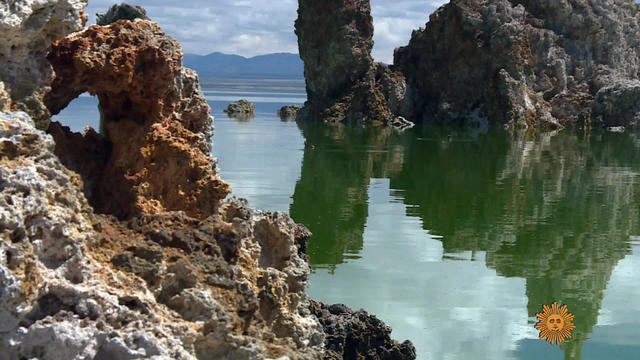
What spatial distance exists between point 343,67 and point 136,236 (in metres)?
49.7

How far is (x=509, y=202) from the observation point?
21.5 metres

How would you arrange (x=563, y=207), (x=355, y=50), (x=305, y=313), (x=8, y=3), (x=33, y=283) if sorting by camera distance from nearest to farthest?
(x=33, y=283) < (x=8, y=3) < (x=305, y=313) < (x=563, y=207) < (x=355, y=50)

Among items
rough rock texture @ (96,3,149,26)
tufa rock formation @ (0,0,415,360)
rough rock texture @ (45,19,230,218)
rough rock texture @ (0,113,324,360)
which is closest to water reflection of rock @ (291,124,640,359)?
tufa rock formation @ (0,0,415,360)

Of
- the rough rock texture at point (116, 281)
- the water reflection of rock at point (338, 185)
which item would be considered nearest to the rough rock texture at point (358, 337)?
the rough rock texture at point (116, 281)

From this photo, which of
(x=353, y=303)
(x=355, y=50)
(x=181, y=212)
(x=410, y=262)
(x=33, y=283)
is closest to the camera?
(x=33, y=283)

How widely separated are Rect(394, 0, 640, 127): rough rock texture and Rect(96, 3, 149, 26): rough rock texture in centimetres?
1973

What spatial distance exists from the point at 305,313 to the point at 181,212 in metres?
1.26

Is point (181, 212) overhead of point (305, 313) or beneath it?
overhead

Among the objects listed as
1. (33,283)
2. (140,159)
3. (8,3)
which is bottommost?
(33,283)

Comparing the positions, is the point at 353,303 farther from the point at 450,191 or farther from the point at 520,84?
the point at 520,84

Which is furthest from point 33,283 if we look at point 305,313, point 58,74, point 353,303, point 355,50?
point 355,50

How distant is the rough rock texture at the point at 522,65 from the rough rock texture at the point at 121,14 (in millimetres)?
19725

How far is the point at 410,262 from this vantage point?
13867 mm

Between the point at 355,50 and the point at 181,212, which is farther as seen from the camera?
the point at 355,50
